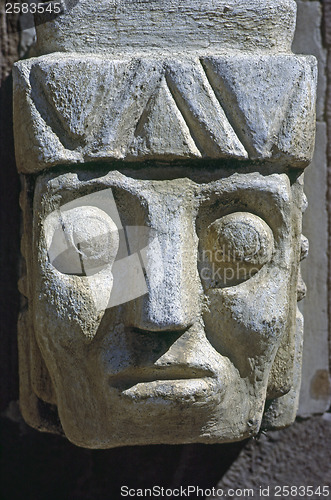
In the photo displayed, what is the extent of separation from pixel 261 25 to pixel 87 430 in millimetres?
802

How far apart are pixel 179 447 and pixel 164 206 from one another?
705mm

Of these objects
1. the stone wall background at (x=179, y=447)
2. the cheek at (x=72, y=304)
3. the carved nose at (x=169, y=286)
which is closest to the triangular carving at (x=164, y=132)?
the carved nose at (x=169, y=286)

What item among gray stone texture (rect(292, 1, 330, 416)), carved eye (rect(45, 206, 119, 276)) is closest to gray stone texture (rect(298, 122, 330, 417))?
gray stone texture (rect(292, 1, 330, 416))

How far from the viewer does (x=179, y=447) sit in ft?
4.86

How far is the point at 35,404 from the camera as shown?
128 cm

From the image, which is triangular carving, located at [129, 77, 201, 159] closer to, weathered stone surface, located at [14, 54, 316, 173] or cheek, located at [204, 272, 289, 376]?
weathered stone surface, located at [14, 54, 316, 173]

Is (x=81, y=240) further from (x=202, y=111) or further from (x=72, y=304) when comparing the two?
(x=202, y=111)

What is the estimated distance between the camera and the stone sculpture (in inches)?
41.2

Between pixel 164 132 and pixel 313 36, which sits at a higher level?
pixel 313 36

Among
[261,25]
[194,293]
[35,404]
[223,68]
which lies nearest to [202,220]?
[194,293]

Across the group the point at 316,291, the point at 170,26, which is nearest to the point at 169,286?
the point at 170,26

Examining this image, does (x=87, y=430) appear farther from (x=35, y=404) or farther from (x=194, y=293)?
(x=194, y=293)

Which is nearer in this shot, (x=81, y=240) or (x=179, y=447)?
(x=81, y=240)

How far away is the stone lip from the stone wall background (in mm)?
379
